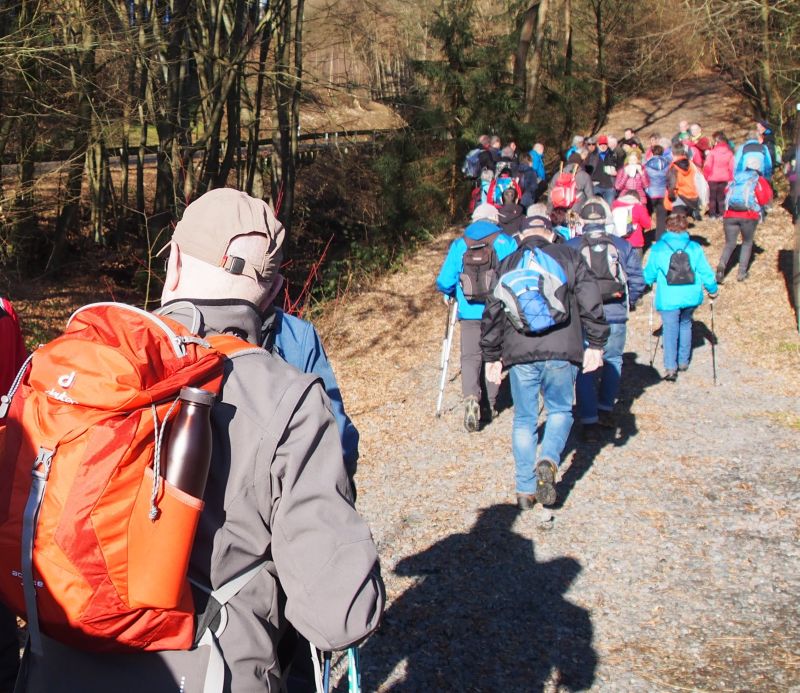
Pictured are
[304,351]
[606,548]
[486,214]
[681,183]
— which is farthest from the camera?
[681,183]

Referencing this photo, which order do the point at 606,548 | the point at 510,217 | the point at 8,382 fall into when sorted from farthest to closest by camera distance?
the point at 510,217 → the point at 606,548 → the point at 8,382

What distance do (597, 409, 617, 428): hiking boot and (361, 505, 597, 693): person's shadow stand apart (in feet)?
8.92

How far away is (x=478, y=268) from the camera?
8031 mm

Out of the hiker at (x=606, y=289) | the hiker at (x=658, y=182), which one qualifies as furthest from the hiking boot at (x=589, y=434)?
the hiker at (x=658, y=182)

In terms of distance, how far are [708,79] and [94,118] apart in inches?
1191

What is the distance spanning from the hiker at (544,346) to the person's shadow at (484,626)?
0.55 meters

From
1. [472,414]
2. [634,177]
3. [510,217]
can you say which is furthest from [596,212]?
[634,177]

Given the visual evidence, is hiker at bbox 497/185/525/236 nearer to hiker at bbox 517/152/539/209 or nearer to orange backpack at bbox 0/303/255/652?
hiker at bbox 517/152/539/209

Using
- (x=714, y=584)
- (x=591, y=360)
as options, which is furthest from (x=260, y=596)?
(x=591, y=360)

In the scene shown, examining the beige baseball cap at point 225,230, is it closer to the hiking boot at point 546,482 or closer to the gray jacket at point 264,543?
the gray jacket at point 264,543

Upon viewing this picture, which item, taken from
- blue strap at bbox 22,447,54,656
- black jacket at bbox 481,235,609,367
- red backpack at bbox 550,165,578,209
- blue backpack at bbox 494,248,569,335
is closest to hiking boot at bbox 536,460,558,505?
black jacket at bbox 481,235,609,367

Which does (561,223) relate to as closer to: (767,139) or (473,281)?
(473,281)

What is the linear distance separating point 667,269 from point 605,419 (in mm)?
2151

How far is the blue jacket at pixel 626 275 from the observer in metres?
8.27
